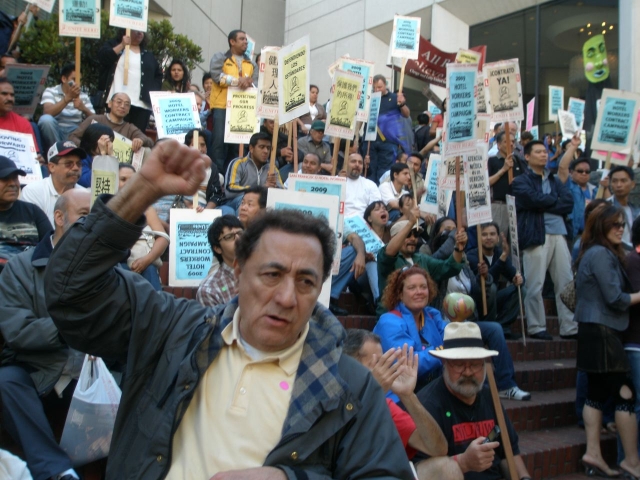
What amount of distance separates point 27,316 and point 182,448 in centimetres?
227

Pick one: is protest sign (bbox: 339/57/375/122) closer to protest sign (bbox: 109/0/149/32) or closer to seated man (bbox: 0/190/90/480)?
protest sign (bbox: 109/0/149/32)

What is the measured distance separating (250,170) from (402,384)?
548 centimetres

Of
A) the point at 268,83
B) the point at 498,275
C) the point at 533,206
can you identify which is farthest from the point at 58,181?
the point at 533,206

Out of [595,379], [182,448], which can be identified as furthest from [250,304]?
[595,379]

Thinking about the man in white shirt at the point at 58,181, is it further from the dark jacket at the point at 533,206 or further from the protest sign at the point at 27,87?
the dark jacket at the point at 533,206

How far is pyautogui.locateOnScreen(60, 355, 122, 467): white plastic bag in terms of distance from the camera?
398 cm

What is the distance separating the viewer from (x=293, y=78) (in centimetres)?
752

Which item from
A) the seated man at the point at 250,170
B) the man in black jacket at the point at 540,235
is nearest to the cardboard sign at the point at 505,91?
the man in black jacket at the point at 540,235

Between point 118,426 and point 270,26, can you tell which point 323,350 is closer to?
point 118,426

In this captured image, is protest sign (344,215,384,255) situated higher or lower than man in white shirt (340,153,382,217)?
lower

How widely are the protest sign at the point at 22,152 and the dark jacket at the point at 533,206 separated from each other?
5.52 meters

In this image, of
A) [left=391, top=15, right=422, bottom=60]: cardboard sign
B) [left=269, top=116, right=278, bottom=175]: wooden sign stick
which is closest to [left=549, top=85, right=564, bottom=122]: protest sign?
[left=391, top=15, right=422, bottom=60]: cardboard sign

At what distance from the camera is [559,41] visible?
18.8 m

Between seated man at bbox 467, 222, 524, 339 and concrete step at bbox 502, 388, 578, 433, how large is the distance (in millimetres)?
1036
